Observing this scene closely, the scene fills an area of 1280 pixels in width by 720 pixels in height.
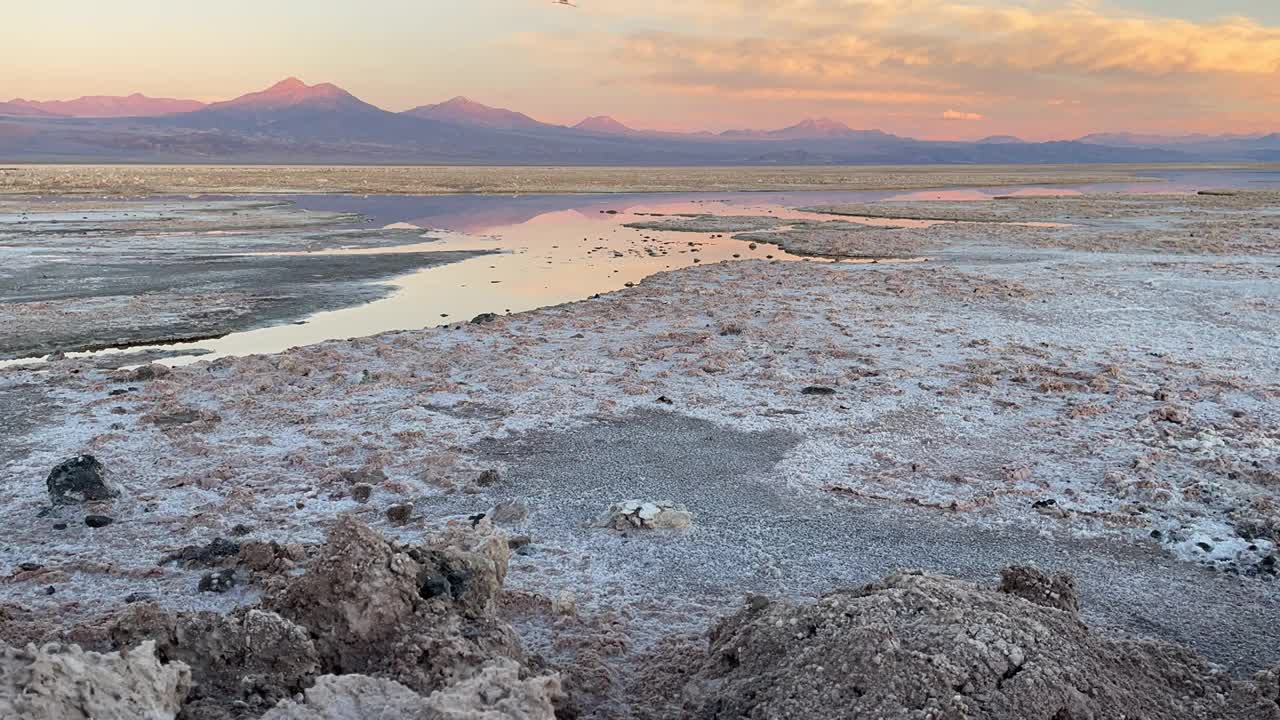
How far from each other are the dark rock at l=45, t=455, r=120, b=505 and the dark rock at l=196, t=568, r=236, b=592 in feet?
6.27

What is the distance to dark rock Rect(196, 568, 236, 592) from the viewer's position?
6.05m

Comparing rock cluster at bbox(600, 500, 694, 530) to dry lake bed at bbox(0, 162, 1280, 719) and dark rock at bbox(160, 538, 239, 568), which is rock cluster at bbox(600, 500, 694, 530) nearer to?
dry lake bed at bbox(0, 162, 1280, 719)

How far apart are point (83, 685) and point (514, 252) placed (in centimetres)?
2434

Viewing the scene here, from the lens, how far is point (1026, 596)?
5.30m

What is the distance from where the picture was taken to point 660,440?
9.27 metres

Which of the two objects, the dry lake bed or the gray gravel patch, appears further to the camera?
the dry lake bed

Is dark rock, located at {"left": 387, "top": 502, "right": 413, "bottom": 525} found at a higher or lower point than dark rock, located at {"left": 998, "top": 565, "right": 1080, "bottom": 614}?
lower

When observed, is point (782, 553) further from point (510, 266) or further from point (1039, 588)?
point (510, 266)

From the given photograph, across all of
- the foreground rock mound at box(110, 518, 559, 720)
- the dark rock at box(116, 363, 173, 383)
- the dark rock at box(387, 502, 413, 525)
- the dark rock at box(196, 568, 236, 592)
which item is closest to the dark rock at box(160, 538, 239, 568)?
the dark rock at box(196, 568, 236, 592)

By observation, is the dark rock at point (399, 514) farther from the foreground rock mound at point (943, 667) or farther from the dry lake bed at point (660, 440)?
the foreground rock mound at point (943, 667)

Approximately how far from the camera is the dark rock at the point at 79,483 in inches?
289

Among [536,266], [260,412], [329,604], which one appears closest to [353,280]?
[536,266]

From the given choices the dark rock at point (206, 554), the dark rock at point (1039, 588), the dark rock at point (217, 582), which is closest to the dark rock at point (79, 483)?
the dark rock at point (206, 554)

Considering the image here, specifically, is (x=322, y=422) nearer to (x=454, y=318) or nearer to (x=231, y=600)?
(x=231, y=600)
